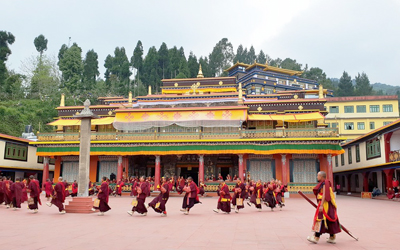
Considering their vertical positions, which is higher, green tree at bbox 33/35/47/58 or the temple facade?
green tree at bbox 33/35/47/58

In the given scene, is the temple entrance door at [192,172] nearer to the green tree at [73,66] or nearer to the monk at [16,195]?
the monk at [16,195]

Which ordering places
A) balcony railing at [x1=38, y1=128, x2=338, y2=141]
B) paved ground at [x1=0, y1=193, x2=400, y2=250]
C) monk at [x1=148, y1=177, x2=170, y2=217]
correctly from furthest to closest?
balcony railing at [x1=38, y1=128, x2=338, y2=141] < monk at [x1=148, y1=177, x2=170, y2=217] < paved ground at [x1=0, y1=193, x2=400, y2=250]

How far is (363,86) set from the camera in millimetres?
79562

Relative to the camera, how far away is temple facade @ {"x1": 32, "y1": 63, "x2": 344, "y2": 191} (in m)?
27.2

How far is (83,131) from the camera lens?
16.5 m

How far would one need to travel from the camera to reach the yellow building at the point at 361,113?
171 ft

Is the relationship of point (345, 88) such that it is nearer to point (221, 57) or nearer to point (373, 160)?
point (221, 57)

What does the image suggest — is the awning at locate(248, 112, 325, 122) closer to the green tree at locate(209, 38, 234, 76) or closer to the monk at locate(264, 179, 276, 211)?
the monk at locate(264, 179, 276, 211)

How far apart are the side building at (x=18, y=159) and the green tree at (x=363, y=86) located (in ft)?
225

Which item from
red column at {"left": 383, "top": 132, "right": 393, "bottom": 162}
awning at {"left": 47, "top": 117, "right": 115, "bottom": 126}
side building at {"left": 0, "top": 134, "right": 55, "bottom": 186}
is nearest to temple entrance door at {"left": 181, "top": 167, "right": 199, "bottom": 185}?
awning at {"left": 47, "top": 117, "right": 115, "bottom": 126}

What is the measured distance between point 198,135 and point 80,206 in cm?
1468

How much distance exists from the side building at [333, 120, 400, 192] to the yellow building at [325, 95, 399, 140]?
14.0 m

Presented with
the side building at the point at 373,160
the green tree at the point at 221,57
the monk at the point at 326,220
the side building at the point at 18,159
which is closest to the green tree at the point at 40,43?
the green tree at the point at 221,57

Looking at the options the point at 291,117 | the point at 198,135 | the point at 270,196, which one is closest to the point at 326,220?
the point at 270,196
